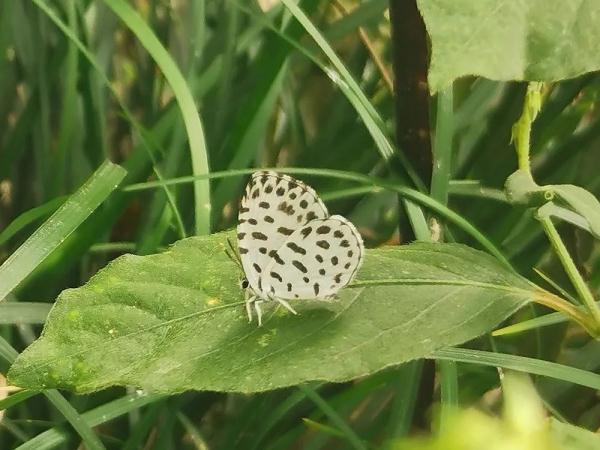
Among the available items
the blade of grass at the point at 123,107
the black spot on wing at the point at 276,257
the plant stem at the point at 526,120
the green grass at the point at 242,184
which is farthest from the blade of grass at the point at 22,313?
the plant stem at the point at 526,120

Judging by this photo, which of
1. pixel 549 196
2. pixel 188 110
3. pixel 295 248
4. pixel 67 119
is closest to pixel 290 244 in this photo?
pixel 295 248

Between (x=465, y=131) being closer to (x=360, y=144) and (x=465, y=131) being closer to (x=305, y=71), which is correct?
(x=360, y=144)

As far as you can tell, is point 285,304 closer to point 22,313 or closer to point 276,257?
point 276,257

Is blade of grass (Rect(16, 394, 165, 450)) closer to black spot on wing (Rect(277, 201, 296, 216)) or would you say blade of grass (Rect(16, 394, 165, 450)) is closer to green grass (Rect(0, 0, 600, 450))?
green grass (Rect(0, 0, 600, 450))

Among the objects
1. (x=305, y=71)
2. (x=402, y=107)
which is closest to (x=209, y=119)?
(x=305, y=71)

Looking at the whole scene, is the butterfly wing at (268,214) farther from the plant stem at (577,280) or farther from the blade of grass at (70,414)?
the blade of grass at (70,414)

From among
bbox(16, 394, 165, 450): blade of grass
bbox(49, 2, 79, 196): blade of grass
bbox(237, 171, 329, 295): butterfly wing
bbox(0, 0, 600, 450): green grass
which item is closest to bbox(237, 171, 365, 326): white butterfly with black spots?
bbox(237, 171, 329, 295): butterfly wing
